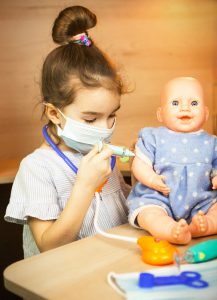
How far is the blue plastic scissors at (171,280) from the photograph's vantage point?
640 millimetres

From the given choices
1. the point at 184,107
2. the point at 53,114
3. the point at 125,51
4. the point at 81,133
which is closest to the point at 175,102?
the point at 184,107

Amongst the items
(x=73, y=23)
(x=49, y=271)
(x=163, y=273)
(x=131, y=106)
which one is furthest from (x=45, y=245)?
(x=131, y=106)

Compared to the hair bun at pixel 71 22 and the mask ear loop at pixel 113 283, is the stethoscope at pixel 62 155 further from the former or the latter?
the mask ear loop at pixel 113 283

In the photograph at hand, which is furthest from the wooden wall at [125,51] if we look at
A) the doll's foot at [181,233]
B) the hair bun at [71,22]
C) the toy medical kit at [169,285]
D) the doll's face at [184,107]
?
the toy medical kit at [169,285]

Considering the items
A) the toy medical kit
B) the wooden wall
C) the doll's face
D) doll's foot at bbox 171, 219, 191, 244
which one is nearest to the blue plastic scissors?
the toy medical kit

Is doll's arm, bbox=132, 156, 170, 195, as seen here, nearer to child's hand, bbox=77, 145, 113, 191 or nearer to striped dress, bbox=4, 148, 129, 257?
child's hand, bbox=77, 145, 113, 191

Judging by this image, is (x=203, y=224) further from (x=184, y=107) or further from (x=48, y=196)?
(x=48, y=196)

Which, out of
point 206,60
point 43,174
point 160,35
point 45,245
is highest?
point 160,35

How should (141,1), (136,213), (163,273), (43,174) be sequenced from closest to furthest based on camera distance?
1. (163,273)
2. (136,213)
3. (43,174)
4. (141,1)

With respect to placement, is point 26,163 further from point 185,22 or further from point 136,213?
point 185,22

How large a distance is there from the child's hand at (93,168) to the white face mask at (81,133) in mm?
116

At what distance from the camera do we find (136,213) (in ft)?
2.95

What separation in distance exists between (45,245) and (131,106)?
113cm

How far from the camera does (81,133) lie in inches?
42.6
